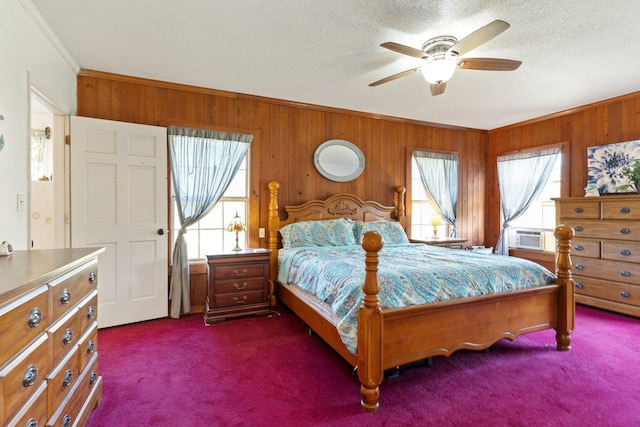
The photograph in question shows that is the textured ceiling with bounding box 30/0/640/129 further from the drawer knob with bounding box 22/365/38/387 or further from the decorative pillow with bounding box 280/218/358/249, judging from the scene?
the drawer knob with bounding box 22/365/38/387

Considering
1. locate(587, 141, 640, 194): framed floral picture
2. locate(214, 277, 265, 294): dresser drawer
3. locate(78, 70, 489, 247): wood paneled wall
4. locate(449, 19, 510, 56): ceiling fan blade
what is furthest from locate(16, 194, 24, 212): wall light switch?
locate(587, 141, 640, 194): framed floral picture

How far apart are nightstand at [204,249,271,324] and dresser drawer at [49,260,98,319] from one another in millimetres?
1440

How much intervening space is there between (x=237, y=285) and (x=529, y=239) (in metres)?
4.45

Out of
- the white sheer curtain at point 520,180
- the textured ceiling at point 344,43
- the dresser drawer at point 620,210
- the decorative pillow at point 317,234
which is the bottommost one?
the decorative pillow at point 317,234

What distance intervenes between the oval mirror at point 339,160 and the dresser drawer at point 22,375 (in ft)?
11.1

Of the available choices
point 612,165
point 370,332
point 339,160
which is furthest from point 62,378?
point 612,165

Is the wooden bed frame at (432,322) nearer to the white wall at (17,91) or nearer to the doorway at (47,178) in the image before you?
the white wall at (17,91)

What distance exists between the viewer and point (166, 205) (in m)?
3.34

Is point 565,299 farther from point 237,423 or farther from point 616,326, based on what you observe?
point 237,423

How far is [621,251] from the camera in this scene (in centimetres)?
342

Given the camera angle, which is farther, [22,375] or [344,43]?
[344,43]

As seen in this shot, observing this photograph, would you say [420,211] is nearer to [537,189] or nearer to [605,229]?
[537,189]

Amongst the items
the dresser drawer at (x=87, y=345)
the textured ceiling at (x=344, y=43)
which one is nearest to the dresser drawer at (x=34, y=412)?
the dresser drawer at (x=87, y=345)

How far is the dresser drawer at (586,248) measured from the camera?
3.63 metres
